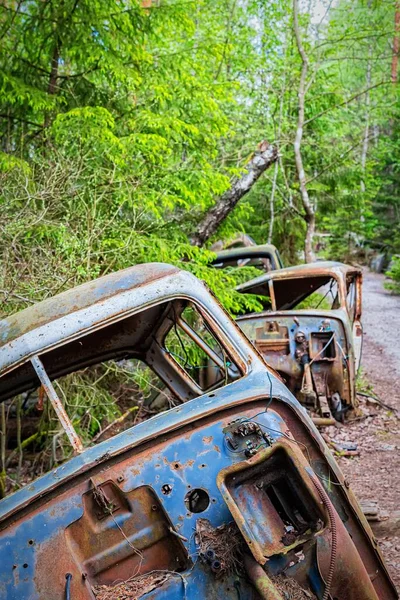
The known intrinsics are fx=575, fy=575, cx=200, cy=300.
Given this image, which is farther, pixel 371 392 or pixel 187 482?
pixel 371 392

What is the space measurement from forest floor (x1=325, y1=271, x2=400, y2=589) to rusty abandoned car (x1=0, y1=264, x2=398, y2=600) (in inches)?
54.7

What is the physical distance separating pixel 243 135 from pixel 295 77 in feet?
7.16

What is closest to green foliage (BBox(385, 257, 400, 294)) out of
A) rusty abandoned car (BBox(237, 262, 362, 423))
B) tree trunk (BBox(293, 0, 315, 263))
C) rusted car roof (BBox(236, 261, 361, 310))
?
tree trunk (BBox(293, 0, 315, 263))

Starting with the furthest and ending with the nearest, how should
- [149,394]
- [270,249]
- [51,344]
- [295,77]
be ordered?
[295,77] → [270,249] → [149,394] → [51,344]

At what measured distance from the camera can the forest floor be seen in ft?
14.9

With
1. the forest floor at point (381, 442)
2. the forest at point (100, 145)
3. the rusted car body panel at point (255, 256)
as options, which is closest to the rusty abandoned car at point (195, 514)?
the forest floor at point (381, 442)

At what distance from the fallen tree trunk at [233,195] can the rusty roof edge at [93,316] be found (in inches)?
219

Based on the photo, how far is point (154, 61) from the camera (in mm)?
7746

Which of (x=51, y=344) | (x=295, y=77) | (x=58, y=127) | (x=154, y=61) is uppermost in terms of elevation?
(x=295, y=77)

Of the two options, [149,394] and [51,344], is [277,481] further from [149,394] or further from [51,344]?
[149,394]

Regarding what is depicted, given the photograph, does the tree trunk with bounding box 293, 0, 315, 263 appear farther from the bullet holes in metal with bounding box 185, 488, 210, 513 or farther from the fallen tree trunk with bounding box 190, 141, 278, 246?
the bullet holes in metal with bounding box 185, 488, 210, 513

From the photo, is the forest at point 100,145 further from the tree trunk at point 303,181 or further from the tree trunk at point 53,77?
the tree trunk at point 303,181

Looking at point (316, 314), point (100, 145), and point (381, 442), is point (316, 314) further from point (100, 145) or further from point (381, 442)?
point (100, 145)

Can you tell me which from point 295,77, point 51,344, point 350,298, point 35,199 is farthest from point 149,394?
point 295,77
